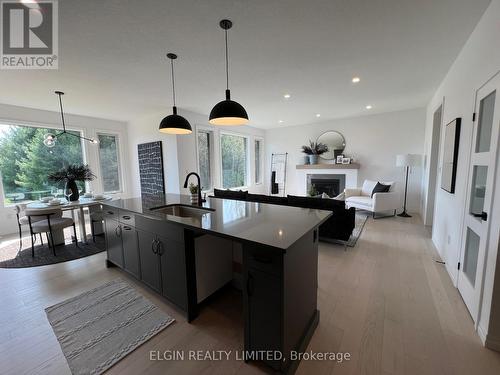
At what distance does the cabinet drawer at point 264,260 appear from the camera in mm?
A: 1229

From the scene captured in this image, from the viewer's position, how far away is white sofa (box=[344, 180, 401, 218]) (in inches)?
187

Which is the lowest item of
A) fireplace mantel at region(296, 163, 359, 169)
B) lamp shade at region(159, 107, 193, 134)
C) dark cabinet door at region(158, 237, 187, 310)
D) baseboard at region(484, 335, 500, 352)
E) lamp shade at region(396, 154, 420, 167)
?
baseboard at region(484, 335, 500, 352)

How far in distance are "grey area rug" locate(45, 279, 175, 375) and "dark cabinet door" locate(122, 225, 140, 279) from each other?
0.74ft

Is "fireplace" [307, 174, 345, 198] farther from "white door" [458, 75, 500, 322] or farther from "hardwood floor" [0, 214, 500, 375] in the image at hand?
"white door" [458, 75, 500, 322]

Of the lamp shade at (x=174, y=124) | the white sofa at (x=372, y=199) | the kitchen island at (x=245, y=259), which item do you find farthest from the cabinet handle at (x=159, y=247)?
the white sofa at (x=372, y=199)

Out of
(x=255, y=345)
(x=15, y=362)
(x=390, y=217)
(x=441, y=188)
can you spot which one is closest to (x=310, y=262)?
(x=255, y=345)

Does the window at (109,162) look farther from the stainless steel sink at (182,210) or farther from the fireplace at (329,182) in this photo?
the fireplace at (329,182)

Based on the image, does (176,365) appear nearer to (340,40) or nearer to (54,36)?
(54,36)

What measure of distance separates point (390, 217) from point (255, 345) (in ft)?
16.3

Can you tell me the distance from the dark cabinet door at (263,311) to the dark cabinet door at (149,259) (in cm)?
109

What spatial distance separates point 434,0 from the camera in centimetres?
170

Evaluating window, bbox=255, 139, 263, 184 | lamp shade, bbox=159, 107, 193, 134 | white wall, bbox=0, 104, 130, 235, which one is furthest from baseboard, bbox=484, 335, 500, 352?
white wall, bbox=0, 104, 130, 235

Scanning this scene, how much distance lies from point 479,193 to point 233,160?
5.77 meters

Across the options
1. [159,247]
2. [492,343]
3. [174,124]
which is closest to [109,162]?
[174,124]
